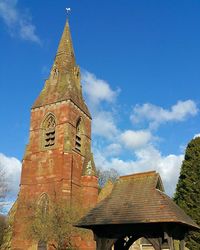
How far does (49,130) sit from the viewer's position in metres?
36.7

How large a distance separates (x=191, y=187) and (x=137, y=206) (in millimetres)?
13361

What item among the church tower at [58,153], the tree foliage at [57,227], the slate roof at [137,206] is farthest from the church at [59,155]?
the slate roof at [137,206]

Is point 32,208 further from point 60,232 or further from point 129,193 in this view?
point 129,193

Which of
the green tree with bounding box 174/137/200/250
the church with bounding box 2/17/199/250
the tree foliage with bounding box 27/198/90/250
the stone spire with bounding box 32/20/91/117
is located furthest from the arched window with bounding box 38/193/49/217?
the green tree with bounding box 174/137/200/250

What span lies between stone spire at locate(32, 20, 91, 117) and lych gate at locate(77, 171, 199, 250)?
22221mm

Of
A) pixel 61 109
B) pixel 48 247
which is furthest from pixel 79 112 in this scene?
pixel 48 247

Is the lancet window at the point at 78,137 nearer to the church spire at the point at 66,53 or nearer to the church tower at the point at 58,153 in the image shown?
the church tower at the point at 58,153

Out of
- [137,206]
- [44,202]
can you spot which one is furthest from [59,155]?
[137,206]

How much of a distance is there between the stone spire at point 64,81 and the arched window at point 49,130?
67.6 inches

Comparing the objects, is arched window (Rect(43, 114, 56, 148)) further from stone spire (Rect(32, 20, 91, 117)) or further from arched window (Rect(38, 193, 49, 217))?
arched window (Rect(38, 193, 49, 217))

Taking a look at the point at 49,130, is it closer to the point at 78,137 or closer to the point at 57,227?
the point at 78,137

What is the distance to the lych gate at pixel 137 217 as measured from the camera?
1316cm

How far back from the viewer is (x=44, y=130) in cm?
3700

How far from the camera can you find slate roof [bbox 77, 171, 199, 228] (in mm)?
13219
